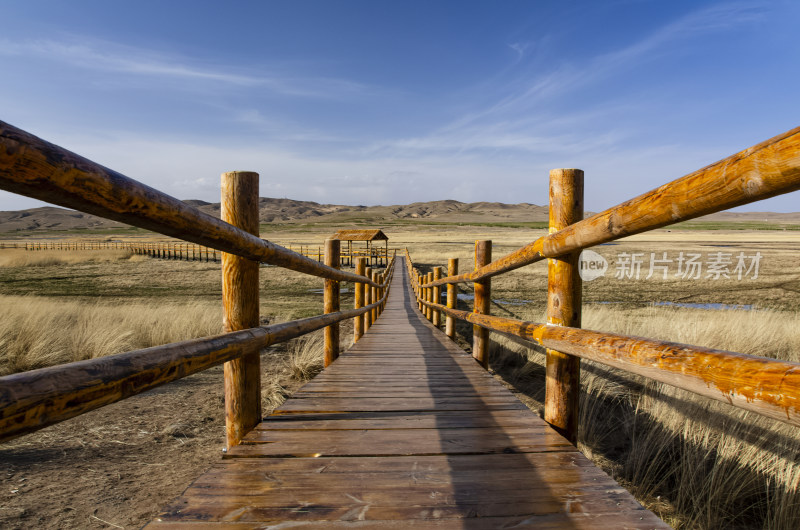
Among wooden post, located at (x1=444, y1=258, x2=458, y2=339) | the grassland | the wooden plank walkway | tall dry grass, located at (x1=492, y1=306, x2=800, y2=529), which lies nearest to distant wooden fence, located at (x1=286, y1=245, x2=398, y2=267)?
the grassland

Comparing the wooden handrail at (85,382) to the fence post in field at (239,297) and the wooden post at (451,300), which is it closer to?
the fence post in field at (239,297)

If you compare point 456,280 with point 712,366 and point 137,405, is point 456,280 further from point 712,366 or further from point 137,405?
point 712,366

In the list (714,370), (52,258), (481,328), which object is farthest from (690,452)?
(52,258)

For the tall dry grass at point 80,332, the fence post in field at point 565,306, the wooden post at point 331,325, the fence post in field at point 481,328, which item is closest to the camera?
the fence post in field at point 565,306

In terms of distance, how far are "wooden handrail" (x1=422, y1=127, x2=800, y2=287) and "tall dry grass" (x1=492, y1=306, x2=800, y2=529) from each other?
1937 mm

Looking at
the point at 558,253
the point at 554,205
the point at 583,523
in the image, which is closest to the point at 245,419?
the point at 583,523

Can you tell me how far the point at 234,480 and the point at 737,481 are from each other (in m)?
3.11

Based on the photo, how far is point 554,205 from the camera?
2389 mm

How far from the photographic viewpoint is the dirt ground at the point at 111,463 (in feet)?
9.02

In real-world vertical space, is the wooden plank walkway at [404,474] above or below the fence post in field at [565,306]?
below

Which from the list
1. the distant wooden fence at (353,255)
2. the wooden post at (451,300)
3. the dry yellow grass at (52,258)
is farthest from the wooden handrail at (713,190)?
the dry yellow grass at (52,258)

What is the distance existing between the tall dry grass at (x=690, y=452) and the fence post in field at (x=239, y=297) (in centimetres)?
249

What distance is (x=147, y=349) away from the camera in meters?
1.27

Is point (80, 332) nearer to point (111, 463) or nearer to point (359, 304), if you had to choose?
point (359, 304)
